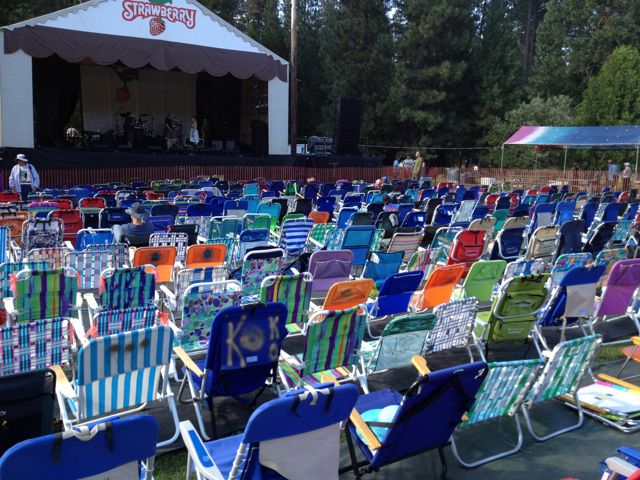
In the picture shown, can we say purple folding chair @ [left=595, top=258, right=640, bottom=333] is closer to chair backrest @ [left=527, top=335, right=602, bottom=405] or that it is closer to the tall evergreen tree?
chair backrest @ [left=527, top=335, right=602, bottom=405]

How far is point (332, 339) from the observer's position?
3.78 meters

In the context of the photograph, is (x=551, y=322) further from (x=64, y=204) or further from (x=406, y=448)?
(x=64, y=204)

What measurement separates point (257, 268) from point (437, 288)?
4.95 ft

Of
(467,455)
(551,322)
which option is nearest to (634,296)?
(551,322)

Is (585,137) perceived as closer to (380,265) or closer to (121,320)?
(380,265)

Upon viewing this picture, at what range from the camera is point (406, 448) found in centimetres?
309

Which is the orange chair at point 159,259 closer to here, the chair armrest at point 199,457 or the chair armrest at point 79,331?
the chair armrest at point 79,331

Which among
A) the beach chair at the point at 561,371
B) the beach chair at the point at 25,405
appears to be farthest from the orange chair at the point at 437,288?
the beach chair at the point at 25,405

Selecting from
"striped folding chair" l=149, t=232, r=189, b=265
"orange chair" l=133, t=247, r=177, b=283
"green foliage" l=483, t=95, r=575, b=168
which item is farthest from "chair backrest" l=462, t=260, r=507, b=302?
"green foliage" l=483, t=95, r=575, b=168

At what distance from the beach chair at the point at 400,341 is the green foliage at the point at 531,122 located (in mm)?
26052

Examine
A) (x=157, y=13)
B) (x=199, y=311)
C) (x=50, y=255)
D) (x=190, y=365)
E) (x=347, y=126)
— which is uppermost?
(x=157, y=13)

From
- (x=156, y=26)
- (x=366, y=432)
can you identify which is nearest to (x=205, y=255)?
(x=366, y=432)

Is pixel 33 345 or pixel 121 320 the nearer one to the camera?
pixel 33 345

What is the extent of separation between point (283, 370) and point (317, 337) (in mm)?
432
